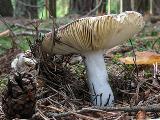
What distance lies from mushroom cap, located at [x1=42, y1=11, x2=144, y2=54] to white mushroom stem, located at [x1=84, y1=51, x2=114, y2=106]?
53 mm

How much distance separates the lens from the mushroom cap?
217 cm

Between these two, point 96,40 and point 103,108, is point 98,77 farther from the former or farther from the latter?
point 103,108

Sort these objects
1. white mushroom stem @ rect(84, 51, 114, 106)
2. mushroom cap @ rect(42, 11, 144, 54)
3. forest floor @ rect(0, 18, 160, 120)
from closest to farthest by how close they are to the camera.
A: forest floor @ rect(0, 18, 160, 120), mushroom cap @ rect(42, 11, 144, 54), white mushroom stem @ rect(84, 51, 114, 106)

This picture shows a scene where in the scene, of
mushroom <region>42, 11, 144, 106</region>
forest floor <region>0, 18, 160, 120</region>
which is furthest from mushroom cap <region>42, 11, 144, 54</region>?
forest floor <region>0, 18, 160, 120</region>

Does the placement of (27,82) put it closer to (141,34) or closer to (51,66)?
(51,66)

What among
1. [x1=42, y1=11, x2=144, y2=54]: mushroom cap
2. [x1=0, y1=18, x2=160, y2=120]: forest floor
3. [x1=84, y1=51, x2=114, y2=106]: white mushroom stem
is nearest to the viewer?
[x1=0, y1=18, x2=160, y2=120]: forest floor

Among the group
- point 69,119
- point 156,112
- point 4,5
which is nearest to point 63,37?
point 69,119

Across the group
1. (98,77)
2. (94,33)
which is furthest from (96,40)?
(98,77)

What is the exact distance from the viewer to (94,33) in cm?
227

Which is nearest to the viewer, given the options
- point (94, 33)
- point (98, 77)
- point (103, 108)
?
point (103, 108)

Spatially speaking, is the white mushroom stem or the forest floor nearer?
the forest floor

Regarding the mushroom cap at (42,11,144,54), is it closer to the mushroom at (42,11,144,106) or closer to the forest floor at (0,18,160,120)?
the mushroom at (42,11,144,106)

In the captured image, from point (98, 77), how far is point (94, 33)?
324 mm

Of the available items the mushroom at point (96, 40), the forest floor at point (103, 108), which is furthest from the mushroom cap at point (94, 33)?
the forest floor at point (103, 108)
